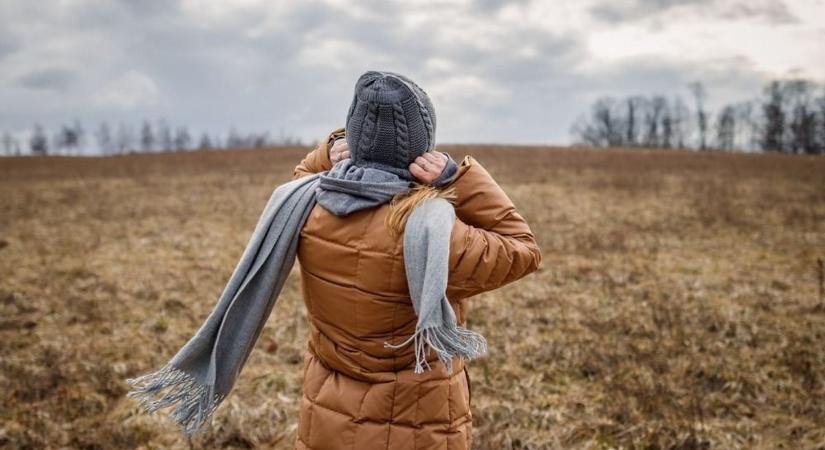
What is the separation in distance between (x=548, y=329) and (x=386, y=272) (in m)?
5.15

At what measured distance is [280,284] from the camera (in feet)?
6.75

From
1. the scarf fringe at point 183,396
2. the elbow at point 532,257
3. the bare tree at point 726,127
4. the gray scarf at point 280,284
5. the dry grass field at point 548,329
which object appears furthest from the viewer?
the bare tree at point 726,127

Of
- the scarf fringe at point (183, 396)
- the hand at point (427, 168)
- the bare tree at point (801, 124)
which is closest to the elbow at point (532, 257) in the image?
the hand at point (427, 168)

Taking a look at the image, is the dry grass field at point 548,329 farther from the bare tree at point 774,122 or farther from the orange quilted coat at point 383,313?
the bare tree at point 774,122

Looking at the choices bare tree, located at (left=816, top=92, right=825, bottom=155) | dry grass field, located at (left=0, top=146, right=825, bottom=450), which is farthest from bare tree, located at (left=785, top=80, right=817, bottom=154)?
dry grass field, located at (left=0, top=146, right=825, bottom=450)

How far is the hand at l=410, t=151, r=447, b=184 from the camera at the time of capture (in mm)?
1763

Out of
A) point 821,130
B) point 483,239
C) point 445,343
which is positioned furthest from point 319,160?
point 821,130

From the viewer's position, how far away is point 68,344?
6.11 meters

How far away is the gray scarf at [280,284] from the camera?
168 centimetres

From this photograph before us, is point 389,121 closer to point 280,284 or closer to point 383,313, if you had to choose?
point 383,313

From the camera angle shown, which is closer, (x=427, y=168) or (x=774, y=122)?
(x=427, y=168)

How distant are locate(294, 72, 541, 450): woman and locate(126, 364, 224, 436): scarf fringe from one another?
1.18 ft

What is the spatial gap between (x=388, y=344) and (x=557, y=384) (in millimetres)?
3737

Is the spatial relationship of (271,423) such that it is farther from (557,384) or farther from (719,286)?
(719,286)
